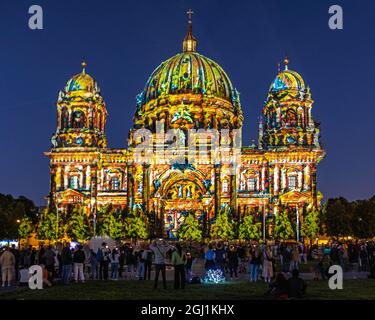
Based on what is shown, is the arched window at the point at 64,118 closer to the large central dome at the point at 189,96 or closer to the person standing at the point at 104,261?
the large central dome at the point at 189,96

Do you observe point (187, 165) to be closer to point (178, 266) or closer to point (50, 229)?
point (50, 229)

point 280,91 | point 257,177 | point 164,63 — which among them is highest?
point 164,63

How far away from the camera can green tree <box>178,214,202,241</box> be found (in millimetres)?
88188

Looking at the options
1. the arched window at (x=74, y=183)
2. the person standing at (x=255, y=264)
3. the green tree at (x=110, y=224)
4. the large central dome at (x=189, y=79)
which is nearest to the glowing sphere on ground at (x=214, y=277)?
the person standing at (x=255, y=264)

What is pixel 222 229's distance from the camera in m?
86.4

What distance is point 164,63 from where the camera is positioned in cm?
11800

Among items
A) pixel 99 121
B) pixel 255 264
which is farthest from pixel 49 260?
pixel 99 121

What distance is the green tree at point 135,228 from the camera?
86.9m

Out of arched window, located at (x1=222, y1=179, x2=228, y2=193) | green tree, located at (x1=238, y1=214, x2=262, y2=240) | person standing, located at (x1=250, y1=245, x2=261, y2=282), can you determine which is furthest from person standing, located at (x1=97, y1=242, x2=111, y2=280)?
arched window, located at (x1=222, y1=179, x2=228, y2=193)

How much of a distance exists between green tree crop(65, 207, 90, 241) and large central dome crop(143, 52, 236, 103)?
98.5 feet

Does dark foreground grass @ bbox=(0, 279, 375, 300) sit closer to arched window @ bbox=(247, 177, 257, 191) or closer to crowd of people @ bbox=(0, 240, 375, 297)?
crowd of people @ bbox=(0, 240, 375, 297)
